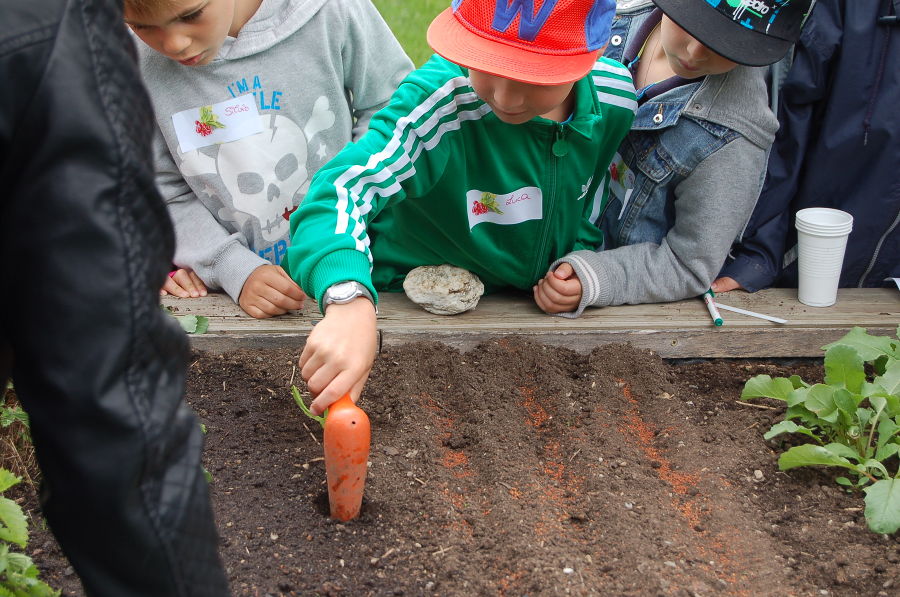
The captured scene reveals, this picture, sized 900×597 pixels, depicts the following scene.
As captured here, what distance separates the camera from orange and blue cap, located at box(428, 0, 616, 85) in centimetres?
188

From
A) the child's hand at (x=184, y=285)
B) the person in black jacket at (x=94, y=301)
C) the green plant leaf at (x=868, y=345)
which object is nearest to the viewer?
the person in black jacket at (x=94, y=301)

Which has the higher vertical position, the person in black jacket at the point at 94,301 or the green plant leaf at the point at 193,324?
the person in black jacket at the point at 94,301

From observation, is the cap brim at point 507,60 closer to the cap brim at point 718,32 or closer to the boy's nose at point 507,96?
the boy's nose at point 507,96

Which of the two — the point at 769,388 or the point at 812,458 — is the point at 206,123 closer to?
the point at 769,388

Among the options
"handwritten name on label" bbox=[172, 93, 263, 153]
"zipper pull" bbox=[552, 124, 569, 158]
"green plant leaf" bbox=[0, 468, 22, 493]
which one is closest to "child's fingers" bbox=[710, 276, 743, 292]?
"zipper pull" bbox=[552, 124, 569, 158]

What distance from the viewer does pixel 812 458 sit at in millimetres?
1927

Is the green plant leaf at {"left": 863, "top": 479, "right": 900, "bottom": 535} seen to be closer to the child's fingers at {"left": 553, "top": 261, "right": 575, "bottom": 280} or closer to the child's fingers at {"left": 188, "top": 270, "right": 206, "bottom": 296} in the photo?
the child's fingers at {"left": 553, "top": 261, "right": 575, "bottom": 280}

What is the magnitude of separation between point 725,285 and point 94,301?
2.24 metres

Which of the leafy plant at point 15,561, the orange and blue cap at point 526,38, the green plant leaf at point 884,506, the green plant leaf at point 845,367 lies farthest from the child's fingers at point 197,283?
the green plant leaf at point 884,506

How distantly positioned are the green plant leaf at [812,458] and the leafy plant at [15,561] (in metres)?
1.51

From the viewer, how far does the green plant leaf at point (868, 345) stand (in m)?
2.23

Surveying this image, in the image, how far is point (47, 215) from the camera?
84 centimetres

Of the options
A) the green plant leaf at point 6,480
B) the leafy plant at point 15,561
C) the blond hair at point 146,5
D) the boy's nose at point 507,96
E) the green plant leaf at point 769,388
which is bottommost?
the green plant leaf at point 769,388

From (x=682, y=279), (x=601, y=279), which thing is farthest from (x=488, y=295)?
(x=682, y=279)
